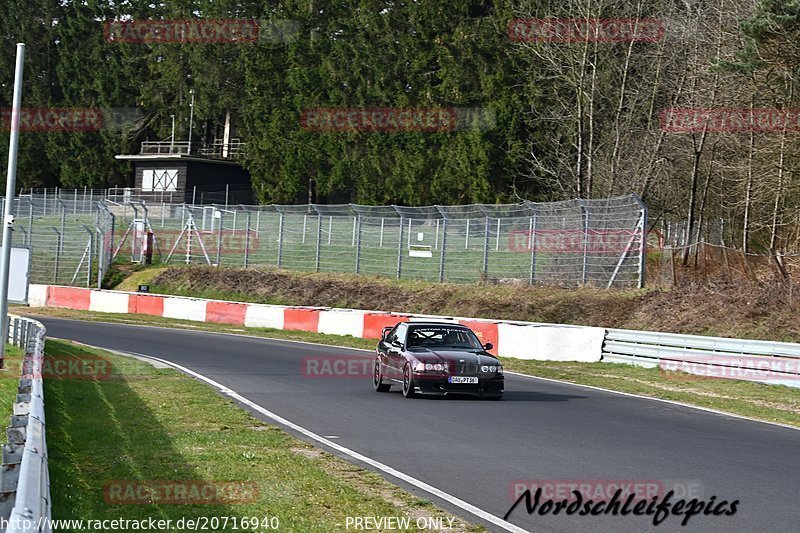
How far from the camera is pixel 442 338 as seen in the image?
20.2 meters

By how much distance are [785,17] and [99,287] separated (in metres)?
33.9

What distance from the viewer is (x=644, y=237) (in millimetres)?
33969

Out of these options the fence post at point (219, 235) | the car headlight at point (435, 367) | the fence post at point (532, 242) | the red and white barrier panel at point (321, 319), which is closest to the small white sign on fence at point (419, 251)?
the red and white barrier panel at point (321, 319)

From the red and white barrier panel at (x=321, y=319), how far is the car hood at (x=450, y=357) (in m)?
9.67

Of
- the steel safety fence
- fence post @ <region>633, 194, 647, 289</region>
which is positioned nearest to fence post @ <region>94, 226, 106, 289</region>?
the steel safety fence

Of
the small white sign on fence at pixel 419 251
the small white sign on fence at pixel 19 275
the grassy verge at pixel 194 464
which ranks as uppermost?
the small white sign on fence at pixel 419 251

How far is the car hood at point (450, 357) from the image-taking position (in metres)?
18.9

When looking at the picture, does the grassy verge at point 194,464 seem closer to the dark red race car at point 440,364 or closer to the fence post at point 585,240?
the dark red race car at point 440,364

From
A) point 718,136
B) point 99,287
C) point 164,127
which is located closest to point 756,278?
point 718,136

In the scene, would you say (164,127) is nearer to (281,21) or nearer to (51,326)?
(281,21)

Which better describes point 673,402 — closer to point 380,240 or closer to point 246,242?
point 380,240

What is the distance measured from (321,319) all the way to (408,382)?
1847cm

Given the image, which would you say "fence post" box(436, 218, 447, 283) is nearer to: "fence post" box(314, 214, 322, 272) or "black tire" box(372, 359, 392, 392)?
"fence post" box(314, 214, 322, 272)

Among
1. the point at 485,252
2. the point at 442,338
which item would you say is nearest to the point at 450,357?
the point at 442,338
